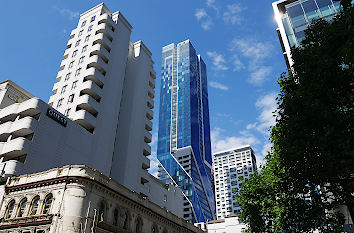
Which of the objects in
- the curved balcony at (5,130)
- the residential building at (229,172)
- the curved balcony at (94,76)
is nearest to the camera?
the curved balcony at (5,130)

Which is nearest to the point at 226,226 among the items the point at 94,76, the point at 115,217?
the point at 115,217

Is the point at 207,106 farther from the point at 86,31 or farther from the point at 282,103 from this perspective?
the point at 282,103

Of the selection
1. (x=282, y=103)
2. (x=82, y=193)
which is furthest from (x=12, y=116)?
(x=282, y=103)

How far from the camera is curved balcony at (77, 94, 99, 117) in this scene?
148 ft

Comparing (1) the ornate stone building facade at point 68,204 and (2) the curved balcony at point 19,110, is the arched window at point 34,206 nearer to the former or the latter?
(1) the ornate stone building facade at point 68,204

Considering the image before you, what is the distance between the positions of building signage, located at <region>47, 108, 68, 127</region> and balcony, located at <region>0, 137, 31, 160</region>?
5.28m

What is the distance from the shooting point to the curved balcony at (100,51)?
51844mm

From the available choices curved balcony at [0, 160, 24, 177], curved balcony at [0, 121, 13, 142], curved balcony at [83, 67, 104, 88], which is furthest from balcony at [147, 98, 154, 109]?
curved balcony at [0, 160, 24, 177]

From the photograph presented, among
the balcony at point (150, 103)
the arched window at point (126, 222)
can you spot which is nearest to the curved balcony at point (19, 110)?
the arched window at point (126, 222)

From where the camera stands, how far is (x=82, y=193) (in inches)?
947

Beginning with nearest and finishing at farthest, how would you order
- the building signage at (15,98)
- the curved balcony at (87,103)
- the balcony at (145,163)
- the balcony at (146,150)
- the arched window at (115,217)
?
the arched window at (115,217) < the curved balcony at (87,103) < the building signage at (15,98) < the balcony at (145,163) < the balcony at (146,150)

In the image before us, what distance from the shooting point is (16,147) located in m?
33.0

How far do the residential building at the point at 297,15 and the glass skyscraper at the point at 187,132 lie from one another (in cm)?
11091

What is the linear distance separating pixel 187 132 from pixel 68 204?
138346mm
